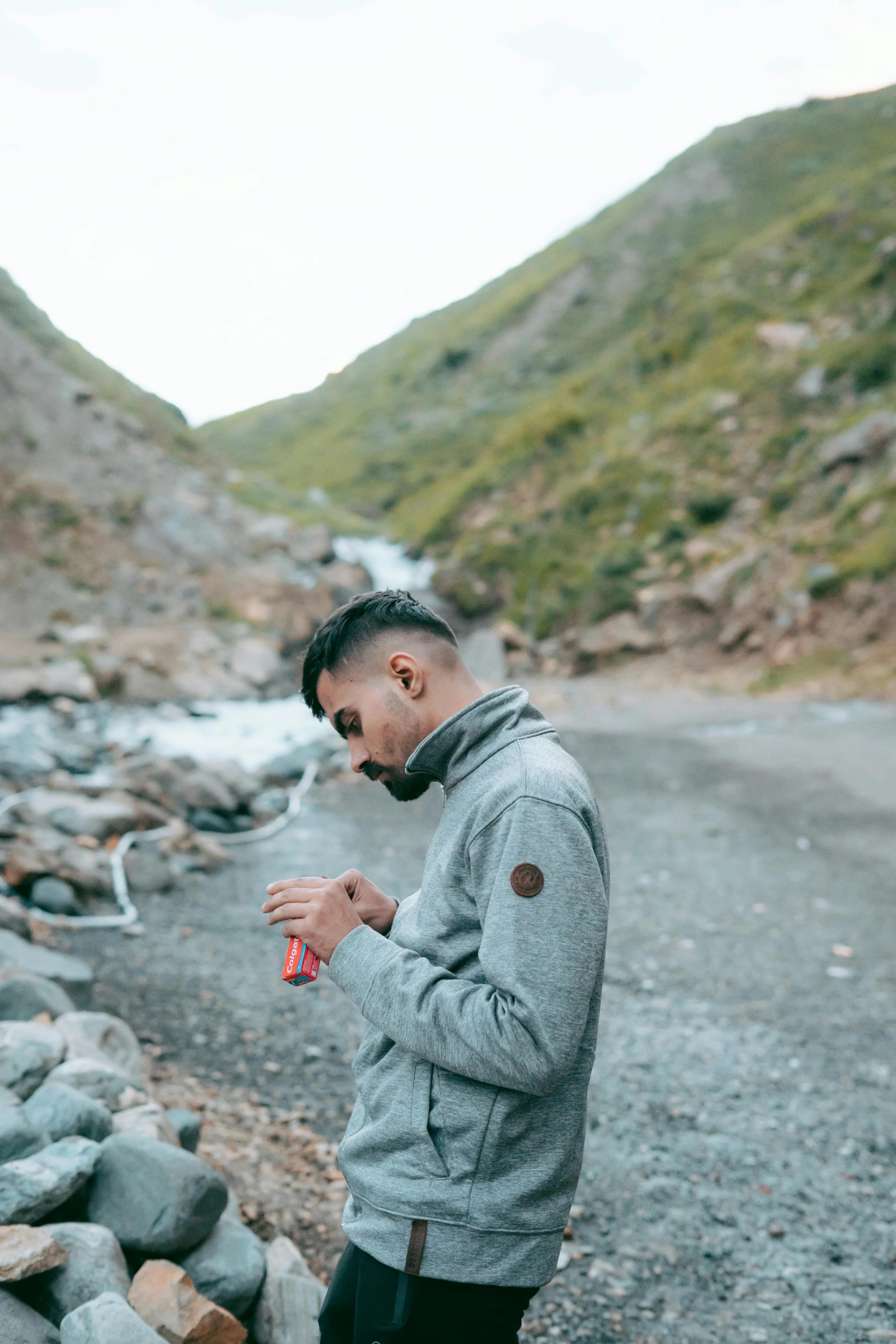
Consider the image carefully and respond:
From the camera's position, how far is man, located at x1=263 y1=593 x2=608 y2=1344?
1299 millimetres

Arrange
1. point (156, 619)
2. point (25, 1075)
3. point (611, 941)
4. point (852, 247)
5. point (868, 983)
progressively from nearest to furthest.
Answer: point (25, 1075)
point (868, 983)
point (611, 941)
point (156, 619)
point (852, 247)

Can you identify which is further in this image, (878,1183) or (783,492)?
(783,492)

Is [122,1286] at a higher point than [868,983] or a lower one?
higher

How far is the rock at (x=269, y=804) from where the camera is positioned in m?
9.04

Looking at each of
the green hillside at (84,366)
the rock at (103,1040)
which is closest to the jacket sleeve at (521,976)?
the rock at (103,1040)

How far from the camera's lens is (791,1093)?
4.16 meters

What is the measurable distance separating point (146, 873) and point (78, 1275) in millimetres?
4865

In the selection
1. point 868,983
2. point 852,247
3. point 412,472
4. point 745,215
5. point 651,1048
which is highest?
point 745,215

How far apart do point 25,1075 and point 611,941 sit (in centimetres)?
389

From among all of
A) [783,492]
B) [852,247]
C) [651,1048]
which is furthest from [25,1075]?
[852,247]

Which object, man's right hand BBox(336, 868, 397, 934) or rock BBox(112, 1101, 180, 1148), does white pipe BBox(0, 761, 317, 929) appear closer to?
rock BBox(112, 1101, 180, 1148)

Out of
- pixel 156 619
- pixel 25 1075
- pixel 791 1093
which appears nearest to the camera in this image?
pixel 25 1075

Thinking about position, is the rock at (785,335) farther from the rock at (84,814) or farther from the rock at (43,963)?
the rock at (43,963)

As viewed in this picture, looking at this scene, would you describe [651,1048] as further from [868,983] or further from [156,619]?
[156,619]
